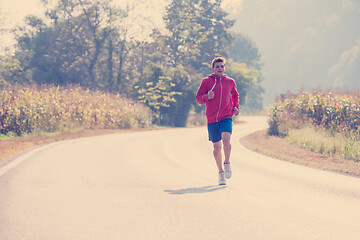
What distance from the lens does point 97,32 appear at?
1911 inches

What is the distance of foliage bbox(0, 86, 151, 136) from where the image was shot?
2131 cm

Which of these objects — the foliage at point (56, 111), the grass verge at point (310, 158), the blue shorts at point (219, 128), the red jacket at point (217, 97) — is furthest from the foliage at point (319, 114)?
the foliage at point (56, 111)

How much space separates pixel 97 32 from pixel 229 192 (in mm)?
43223

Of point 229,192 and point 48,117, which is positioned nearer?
point 229,192

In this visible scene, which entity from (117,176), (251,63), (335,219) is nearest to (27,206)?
(117,176)

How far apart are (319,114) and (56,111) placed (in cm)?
1326

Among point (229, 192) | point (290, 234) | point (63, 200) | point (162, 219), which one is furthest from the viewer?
point (229, 192)

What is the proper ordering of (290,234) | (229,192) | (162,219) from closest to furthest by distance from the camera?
1. (290,234)
2. (162,219)
3. (229,192)

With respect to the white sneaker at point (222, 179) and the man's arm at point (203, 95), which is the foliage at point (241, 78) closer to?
the white sneaker at point (222, 179)

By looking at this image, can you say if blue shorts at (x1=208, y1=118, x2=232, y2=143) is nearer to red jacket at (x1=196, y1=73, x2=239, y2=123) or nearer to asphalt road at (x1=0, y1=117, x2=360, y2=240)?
red jacket at (x1=196, y1=73, x2=239, y2=123)

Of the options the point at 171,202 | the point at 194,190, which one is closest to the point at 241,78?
the point at 194,190

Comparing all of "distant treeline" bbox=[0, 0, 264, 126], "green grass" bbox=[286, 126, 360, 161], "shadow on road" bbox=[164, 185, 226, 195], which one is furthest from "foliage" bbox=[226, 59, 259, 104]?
"shadow on road" bbox=[164, 185, 226, 195]

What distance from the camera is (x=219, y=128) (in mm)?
8219

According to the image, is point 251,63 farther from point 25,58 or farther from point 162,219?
point 162,219
